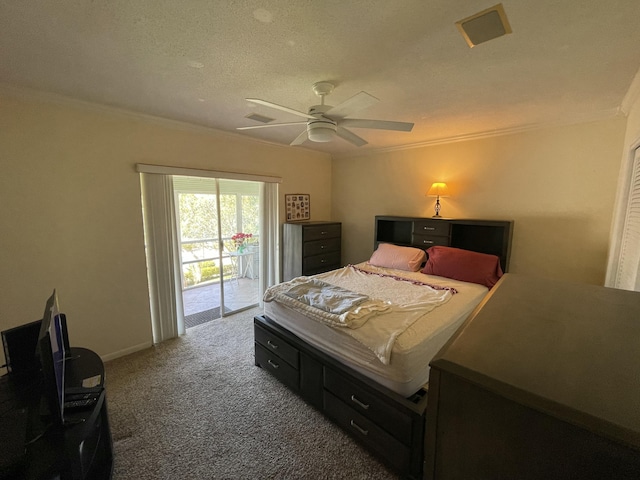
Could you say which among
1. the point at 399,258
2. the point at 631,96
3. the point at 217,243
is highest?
the point at 631,96

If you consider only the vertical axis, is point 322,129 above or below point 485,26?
below

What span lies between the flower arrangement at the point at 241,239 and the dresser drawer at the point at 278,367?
1826 millimetres

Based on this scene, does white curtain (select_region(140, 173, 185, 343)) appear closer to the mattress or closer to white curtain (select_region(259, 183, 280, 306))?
white curtain (select_region(259, 183, 280, 306))

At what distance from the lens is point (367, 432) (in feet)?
5.53

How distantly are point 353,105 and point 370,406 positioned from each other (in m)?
1.87

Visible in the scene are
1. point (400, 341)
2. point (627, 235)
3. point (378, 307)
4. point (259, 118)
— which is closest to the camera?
point (400, 341)

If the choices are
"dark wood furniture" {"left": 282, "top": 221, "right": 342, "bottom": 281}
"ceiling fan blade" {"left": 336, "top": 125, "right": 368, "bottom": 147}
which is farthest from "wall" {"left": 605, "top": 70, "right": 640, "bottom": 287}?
"dark wood furniture" {"left": 282, "top": 221, "right": 342, "bottom": 281}

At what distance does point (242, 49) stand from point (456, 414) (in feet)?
6.14

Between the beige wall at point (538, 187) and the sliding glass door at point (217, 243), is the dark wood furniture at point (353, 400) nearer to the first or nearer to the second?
the sliding glass door at point (217, 243)

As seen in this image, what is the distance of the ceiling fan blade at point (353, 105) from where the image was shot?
4.99ft

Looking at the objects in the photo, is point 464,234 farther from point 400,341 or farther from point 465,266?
point 400,341

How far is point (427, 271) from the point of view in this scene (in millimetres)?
3125

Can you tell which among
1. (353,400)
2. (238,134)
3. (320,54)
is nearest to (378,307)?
(353,400)

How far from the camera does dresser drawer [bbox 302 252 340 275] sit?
3898 mm
